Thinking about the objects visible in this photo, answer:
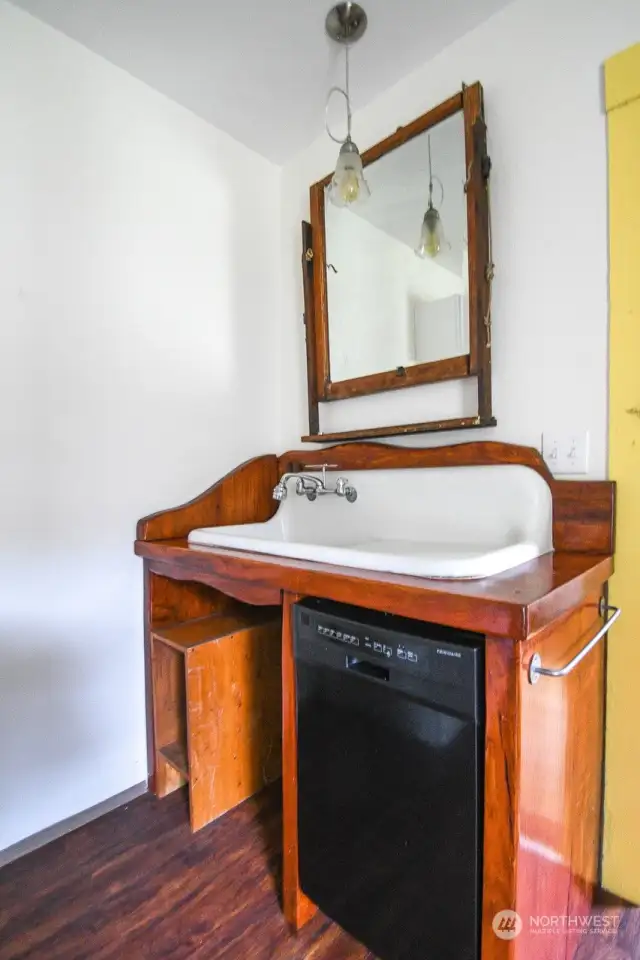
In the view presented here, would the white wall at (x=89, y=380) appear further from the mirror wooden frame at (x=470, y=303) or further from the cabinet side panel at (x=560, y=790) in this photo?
the cabinet side panel at (x=560, y=790)

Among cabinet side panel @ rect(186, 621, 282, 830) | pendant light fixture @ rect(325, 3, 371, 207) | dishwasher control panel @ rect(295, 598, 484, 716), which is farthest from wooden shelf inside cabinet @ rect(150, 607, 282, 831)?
pendant light fixture @ rect(325, 3, 371, 207)

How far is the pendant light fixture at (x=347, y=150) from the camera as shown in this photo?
1266mm

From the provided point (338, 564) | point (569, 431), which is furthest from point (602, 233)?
point (338, 564)

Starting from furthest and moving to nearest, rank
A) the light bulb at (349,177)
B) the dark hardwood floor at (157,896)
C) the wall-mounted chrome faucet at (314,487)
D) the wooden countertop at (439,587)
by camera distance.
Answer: the wall-mounted chrome faucet at (314,487) → the light bulb at (349,177) → the dark hardwood floor at (157,896) → the wooden countertop at (439,587)

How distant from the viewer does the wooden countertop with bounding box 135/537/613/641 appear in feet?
2.14

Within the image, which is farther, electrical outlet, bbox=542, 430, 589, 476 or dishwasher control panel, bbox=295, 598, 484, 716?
electrical outlet, bbox=542, 430, 589, 476

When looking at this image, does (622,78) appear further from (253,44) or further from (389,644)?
(389,644)

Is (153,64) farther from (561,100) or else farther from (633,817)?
(633,817)

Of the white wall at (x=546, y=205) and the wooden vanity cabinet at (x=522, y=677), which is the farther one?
the white wall at (x=546, y=205)

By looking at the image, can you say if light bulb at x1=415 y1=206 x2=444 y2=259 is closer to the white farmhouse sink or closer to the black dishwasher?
the white farmhouse sink

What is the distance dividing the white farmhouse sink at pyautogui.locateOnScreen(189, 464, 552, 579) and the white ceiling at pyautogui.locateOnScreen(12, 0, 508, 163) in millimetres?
1278

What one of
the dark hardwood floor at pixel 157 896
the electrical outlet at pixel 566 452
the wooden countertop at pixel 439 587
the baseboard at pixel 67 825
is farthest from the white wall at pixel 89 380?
the electrical outlet at pixel 566 452

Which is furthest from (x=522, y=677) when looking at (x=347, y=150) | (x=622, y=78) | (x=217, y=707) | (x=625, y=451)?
(x=347, y=150)

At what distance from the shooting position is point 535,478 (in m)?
1.16
